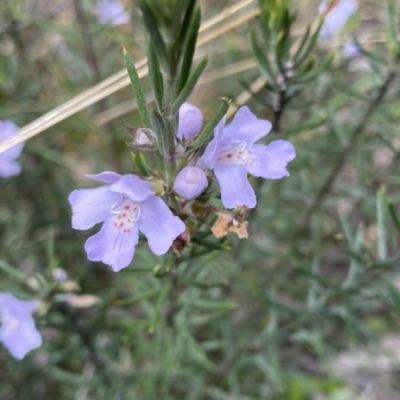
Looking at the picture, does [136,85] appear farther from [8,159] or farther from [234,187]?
[8,159]

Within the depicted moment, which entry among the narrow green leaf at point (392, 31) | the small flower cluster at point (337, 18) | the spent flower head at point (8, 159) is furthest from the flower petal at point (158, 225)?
the small flower cluster at point (337, 18)

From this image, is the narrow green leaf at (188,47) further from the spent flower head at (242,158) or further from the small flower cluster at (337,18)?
the small flower cluster at (337,18)

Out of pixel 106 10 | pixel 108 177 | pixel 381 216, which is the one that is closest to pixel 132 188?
pixel 108 177

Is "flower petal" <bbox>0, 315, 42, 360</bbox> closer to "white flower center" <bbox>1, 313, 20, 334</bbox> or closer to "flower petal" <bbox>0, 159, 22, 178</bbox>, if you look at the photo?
"white flower center" <bbox>1, 313, 20, 334</bbox>

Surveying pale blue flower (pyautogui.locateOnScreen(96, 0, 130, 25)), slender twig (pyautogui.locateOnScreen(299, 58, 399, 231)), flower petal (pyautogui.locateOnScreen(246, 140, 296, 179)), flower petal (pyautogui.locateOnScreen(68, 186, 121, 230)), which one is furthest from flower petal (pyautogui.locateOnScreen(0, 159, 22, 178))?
slender twig (pyautogui.locateOnScreen(299, 58, 399, 231))

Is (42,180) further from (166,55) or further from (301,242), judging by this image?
(166,55)
